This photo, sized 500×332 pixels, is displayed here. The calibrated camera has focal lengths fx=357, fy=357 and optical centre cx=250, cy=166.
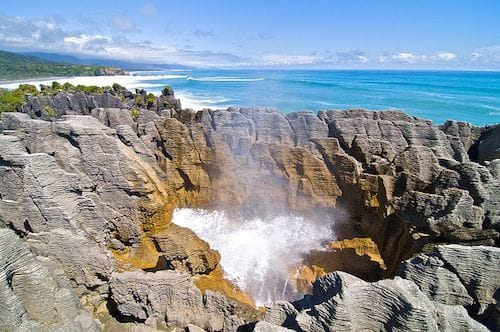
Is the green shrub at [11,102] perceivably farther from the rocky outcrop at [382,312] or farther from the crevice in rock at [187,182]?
the rocky outcrop at [382,312]

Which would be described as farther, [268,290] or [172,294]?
[268,290]

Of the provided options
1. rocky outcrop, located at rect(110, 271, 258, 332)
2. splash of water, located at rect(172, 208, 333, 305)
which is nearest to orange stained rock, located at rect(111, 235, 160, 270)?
splash of water, located at rect(172, 208, 333, 305)

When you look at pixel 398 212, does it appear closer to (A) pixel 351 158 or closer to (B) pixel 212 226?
(A) pixel 351 158

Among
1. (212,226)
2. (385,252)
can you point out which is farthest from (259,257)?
(385,252)

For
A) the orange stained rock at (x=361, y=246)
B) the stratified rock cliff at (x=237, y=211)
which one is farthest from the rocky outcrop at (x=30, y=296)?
the orange stained rock at (x=361, y=246)

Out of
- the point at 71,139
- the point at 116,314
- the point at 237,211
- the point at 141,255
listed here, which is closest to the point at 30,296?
the point at 116,314

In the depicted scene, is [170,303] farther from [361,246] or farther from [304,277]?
[361,246]
